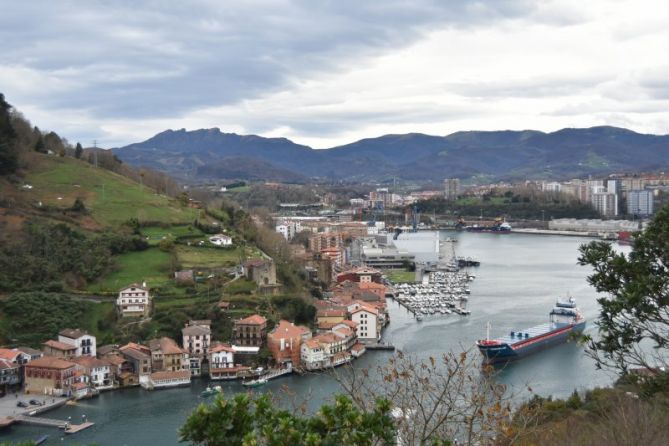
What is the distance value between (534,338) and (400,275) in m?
9.60

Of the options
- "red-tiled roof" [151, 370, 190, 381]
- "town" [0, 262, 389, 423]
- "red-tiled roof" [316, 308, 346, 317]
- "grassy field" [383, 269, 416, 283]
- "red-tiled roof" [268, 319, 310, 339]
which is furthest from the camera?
"grassy field" [383, 269, 416, 283]

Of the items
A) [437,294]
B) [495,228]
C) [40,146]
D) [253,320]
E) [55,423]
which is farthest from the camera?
[495,228]

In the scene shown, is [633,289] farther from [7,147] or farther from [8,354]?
[7,147]

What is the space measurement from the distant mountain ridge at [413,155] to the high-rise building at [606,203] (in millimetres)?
43552

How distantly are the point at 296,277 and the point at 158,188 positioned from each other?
855 cm

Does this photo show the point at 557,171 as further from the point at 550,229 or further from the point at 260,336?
the point at 260,336

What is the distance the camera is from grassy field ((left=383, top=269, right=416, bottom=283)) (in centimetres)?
2056

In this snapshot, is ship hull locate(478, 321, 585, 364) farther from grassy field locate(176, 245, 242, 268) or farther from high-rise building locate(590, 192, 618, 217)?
high-rise building locate(590, 192, 618, 217)

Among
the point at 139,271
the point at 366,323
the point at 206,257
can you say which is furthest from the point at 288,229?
the point at 366,323

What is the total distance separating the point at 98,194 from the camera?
55.8 ft

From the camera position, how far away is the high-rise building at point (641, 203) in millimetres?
43812

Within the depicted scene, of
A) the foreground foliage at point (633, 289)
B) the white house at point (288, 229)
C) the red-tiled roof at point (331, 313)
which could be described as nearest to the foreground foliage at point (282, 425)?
the foreground foliage at point (633, 289)

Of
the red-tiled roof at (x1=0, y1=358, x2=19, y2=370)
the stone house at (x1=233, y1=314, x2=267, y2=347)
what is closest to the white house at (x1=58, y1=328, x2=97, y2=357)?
the red-tiled roof at (x1=0, y1=358, x2=19, y2=370)

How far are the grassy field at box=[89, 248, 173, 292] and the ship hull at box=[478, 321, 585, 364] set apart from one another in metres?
5.52
